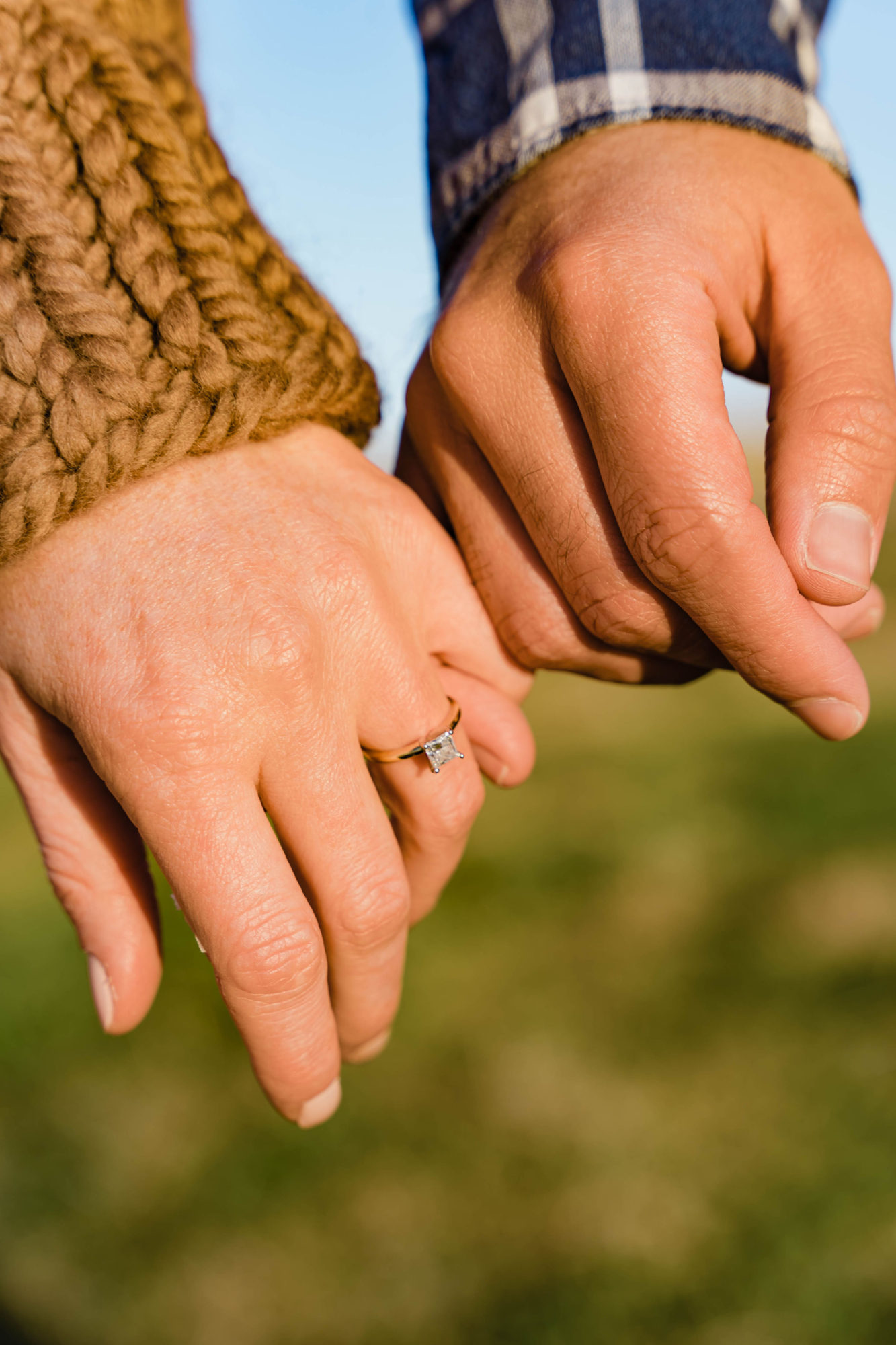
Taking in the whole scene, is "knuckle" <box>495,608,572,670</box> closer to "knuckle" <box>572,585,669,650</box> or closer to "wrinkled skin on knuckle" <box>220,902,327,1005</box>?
"knuckle" <box>572,585,669,650</box>

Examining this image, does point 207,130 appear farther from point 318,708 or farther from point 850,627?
point 850,627

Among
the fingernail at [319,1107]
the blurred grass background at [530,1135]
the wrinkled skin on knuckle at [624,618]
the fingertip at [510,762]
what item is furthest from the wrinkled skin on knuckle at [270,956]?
the blurred grass background at [530,1135]

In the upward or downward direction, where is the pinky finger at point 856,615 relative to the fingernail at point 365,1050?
upward

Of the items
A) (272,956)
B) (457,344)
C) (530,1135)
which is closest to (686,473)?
(457,344)

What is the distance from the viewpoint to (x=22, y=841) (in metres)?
4.35

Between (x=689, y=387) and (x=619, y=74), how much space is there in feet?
1.63

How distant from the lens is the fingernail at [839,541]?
92cm

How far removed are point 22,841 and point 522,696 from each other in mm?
3884

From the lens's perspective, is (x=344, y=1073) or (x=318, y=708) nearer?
(x=318, y=708)

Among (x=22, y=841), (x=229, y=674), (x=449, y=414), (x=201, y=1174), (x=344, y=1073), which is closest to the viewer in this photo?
(x=229, y=674)

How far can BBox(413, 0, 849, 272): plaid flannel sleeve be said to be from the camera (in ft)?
3.42

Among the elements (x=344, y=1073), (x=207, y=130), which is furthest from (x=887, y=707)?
(x=207, y=130)

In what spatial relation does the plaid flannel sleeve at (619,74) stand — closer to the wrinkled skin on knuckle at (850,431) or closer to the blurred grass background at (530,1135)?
the wrinkled skin on knuckle at (850,431)

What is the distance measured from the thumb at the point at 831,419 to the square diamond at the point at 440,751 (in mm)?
474
